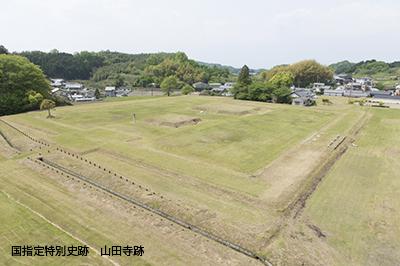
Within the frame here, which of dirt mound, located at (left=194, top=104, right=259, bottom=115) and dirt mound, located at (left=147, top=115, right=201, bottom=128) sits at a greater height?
dirt mound, located at (left=194, top=104, right=259, bottom=115)

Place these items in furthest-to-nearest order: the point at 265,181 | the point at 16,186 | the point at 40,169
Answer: the point at 40,169
the point at 265,181
the point at 16,186

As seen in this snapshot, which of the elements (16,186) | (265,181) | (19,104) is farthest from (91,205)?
(19,104)

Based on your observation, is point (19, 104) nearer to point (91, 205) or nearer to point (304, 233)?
point (91, 205)

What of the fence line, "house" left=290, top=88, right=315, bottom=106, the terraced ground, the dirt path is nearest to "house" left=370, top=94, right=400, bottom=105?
"house" left=290, top=88, right=315, bottom=106

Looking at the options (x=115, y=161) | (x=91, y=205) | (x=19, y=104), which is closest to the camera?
(x=91, y=205)

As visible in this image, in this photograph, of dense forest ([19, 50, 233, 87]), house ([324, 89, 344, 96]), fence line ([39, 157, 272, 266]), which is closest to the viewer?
fence line ([39, 157, 272, 266])

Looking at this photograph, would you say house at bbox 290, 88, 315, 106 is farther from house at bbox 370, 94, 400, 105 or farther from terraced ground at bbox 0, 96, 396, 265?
terraced ground at bbox 0, 96, 396, 265
